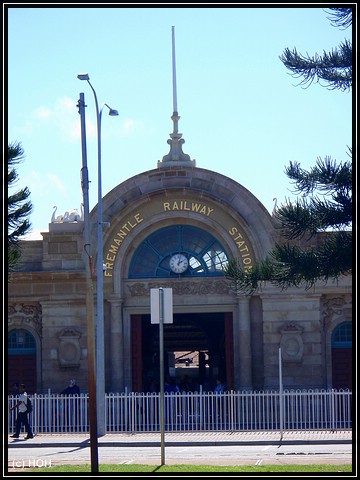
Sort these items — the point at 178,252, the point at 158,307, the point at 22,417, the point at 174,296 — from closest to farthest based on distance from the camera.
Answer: the point at 158,307, the point at 22,417, the point at 174,296, the point at 178,252

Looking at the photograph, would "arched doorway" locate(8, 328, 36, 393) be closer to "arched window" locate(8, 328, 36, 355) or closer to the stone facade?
"arched window" locate(8, 328, 36, 355)

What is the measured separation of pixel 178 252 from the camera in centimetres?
3450

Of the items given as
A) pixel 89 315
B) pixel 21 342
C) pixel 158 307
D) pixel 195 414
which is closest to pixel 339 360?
pixel 195 414

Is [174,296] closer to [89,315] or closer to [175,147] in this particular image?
[175,147]

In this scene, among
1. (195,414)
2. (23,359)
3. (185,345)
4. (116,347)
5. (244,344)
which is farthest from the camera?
(185,345)

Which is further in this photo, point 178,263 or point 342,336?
point 178,263

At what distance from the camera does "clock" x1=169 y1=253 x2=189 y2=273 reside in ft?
112

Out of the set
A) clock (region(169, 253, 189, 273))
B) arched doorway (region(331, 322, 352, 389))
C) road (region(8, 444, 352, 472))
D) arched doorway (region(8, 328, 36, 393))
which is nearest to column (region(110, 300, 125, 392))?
clock (region(169, 253, 189, 273))

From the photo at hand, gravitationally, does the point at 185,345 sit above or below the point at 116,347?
below

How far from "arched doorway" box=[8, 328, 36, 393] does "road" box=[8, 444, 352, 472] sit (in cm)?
823

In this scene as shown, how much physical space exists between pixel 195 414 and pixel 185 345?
51.4 ft

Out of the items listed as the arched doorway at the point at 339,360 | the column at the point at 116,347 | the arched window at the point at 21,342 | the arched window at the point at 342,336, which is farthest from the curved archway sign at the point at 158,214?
the arched doorway at the point at 339,360
